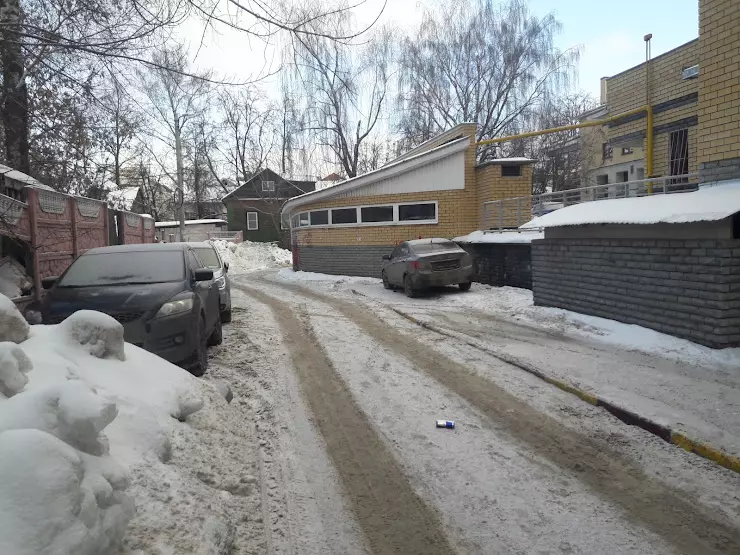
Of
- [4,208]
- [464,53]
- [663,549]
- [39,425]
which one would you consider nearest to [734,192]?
[663,549]

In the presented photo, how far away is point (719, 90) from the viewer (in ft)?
23.0

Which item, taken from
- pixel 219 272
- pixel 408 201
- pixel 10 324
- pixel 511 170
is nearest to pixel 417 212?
pixel 408 201

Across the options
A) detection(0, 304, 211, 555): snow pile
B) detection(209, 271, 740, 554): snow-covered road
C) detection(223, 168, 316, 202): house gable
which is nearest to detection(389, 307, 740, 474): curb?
detection(209, 271, 740, 554): snow-covered road

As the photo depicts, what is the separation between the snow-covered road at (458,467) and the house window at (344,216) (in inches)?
504

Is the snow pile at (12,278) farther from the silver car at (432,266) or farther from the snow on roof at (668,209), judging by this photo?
the snow on roof at (668,209)

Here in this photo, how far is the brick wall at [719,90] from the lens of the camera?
266 inches

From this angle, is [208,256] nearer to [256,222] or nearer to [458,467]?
[458,467]

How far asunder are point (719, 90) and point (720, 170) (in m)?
1.13

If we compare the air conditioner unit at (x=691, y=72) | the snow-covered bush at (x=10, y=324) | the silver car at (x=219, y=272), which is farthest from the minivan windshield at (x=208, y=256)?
the air conditioner unit at (x=691, y=72)

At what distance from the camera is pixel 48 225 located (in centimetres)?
869

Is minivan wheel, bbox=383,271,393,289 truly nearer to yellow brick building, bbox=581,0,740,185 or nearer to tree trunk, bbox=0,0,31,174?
yellow brick building, bbox=581,0,740,185

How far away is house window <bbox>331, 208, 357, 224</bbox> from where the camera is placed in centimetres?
1930

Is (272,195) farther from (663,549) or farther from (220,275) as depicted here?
(663,549)

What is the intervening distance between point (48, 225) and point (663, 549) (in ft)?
31.7
